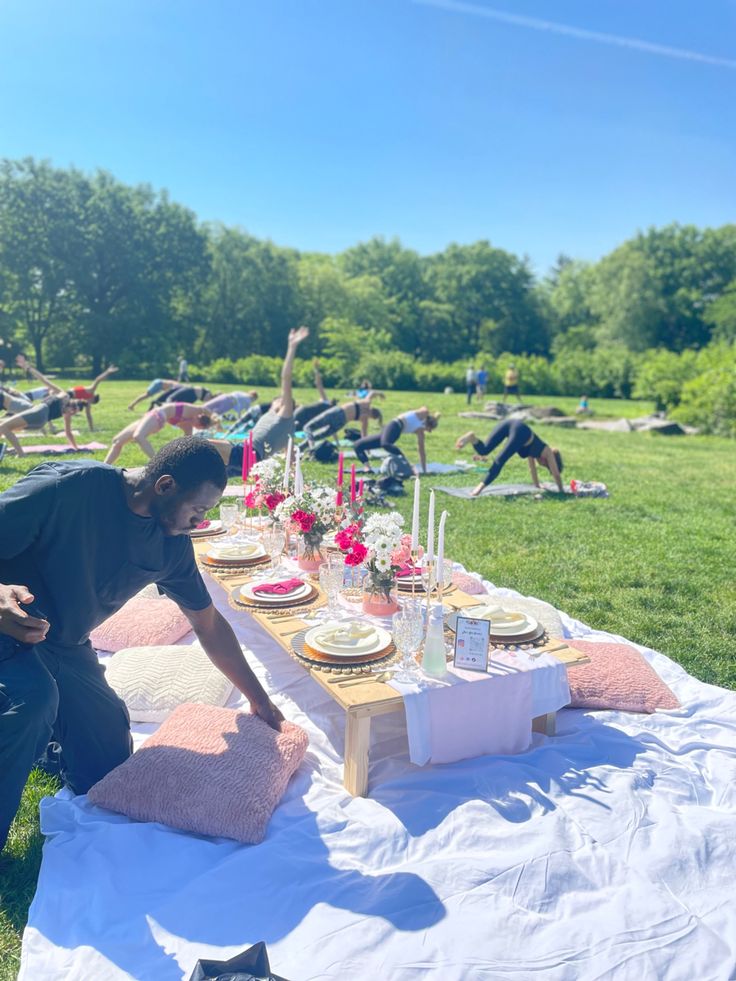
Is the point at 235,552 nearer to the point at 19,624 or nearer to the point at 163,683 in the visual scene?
the point at 163,683

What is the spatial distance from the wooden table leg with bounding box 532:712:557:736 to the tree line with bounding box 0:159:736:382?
1357 inches

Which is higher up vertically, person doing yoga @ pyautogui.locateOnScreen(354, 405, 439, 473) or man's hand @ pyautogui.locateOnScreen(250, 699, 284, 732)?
person doing yoga @ pyautogui.locateOnScreen(354, 405, 439, 473)

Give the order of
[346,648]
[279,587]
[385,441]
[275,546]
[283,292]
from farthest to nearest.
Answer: [283,292], [385,441], [275,546], [279,587], [346,648]

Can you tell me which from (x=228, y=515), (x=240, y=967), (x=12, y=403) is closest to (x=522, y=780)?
(x=240, y=967)

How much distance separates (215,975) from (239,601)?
2.25 metres

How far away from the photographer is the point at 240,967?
2066mm

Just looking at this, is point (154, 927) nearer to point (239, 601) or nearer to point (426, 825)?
point (426, 825)

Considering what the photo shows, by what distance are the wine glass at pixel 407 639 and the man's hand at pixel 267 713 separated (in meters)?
0.66

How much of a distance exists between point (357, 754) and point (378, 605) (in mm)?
997

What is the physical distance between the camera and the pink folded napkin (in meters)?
4.19

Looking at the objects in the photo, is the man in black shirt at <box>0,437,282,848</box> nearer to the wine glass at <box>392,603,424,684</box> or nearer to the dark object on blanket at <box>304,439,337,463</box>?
the wine glass at <box>392,603,424,684</box>

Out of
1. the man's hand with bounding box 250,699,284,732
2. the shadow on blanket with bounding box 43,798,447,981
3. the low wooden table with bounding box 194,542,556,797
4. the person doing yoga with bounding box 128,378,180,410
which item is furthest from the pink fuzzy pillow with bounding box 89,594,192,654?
the person doing yoga with bounding box 128,378,180,410

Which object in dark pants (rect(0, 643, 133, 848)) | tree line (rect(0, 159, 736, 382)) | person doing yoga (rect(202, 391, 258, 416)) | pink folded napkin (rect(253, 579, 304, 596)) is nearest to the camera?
dark pants (rect(0, 643, 133, 848))

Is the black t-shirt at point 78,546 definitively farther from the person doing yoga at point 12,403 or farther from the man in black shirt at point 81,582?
the person doing yoga at point 12,403
